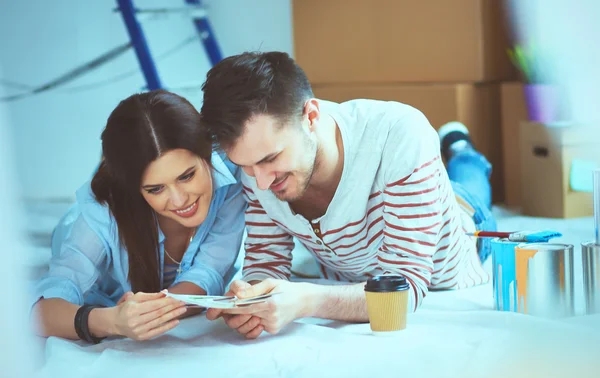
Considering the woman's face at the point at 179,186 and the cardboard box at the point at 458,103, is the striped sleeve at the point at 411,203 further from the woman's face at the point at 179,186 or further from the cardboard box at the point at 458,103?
the cardboard box at the point at 458,103

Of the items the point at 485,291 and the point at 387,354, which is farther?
the point at 485,291

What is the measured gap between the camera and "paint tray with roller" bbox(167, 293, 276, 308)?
1276mm

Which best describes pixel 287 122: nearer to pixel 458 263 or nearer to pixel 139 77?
pixel 458 263

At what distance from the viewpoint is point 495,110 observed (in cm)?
329

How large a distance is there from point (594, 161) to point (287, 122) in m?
1.77

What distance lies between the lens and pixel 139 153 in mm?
1503

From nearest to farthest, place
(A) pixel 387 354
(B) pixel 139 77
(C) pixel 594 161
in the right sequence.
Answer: (A) pixel 387 354, (C) pixel 594 161, (B) pixel 139 77

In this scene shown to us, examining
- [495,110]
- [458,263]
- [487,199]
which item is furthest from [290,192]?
[495,110]

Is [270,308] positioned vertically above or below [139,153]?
below

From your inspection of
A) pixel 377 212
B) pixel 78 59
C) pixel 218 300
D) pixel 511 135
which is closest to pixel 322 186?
pixel 377 212

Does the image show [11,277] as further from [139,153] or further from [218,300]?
[139,153]

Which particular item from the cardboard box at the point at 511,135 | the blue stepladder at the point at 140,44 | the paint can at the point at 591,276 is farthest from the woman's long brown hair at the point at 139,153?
the cardboard box at the point at 511,135

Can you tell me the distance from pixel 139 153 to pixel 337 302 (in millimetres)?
466

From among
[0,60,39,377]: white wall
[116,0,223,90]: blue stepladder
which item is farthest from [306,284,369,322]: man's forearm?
[116,0,223,90]: blue stepladder
